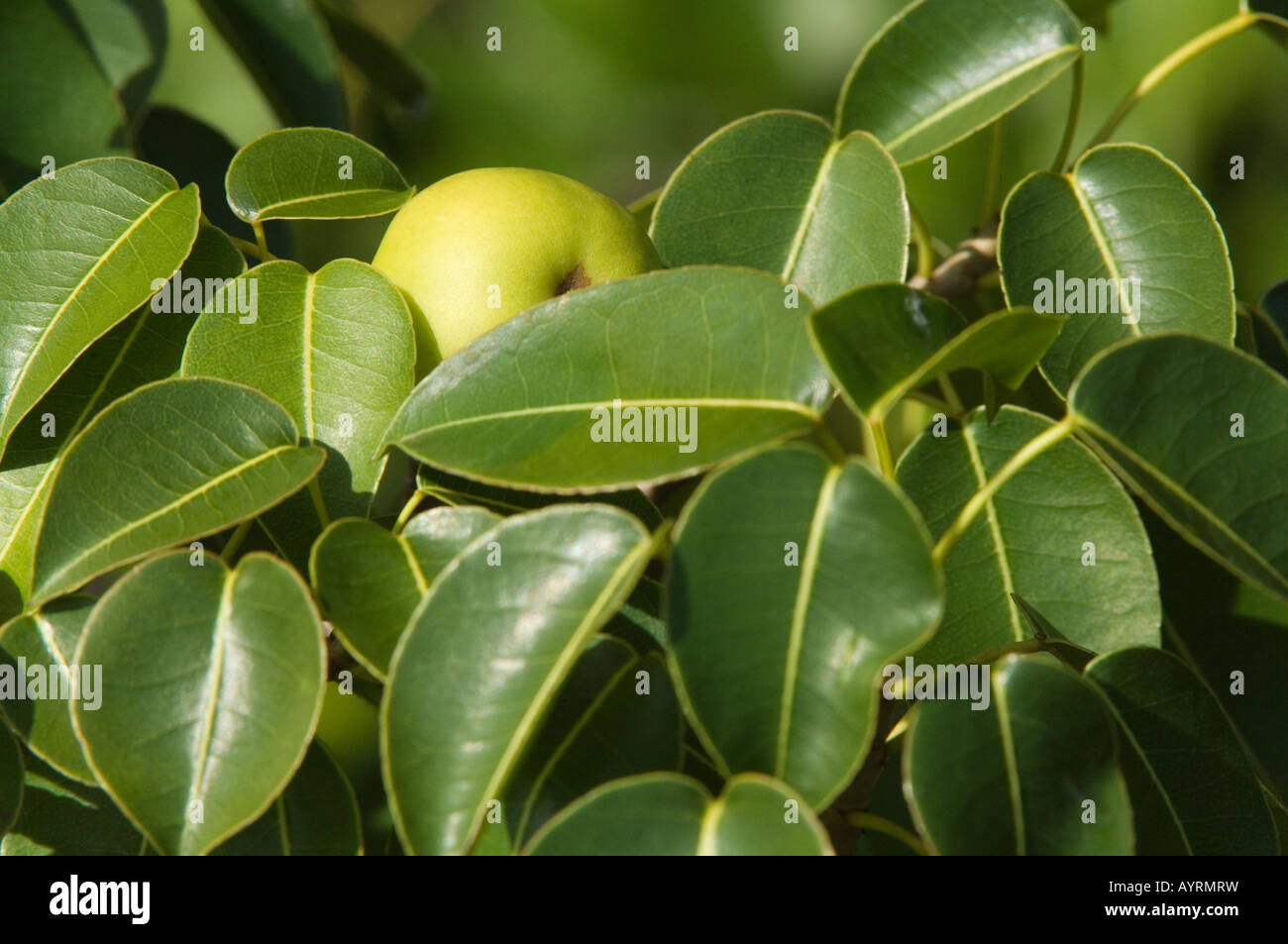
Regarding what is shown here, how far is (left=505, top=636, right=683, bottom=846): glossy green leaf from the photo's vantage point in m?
0.69

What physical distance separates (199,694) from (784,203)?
1.89 feet

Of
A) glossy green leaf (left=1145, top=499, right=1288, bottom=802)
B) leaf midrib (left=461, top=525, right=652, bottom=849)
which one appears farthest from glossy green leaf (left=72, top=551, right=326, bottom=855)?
glossy green leaf (left=1145, top=499, right=1288, bottom=802)

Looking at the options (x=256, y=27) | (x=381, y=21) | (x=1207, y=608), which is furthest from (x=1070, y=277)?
(x=381, y=21)

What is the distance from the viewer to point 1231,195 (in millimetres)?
2041

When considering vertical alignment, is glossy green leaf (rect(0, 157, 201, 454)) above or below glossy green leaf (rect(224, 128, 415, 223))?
below

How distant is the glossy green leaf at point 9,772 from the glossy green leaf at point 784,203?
1.92 ft

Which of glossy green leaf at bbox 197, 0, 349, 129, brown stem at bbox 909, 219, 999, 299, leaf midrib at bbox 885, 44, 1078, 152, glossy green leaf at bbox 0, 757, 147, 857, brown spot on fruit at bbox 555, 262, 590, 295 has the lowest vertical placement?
glossy green leaf at bbox 0, 757, 147, 857

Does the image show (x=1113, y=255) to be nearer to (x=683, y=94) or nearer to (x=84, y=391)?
(x=84, y=391)

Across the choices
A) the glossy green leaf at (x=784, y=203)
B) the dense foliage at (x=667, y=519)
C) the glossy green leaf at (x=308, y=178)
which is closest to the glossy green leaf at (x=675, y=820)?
the dense foliage at (x=667, y=519)

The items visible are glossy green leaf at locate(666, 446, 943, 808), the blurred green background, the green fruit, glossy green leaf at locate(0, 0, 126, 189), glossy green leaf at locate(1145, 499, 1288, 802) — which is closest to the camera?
glossy green leaf at locate(666, 446, 943, 808)

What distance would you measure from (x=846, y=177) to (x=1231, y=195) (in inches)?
57.2

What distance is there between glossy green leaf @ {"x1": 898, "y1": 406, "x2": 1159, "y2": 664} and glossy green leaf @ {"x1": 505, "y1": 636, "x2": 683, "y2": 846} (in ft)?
0.70

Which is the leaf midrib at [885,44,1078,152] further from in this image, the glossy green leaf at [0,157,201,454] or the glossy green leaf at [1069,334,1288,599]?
the glossy green leaf at [0,157,201,454]
